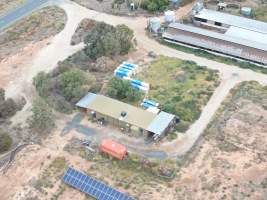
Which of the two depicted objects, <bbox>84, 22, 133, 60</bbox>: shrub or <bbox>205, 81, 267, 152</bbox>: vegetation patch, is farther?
<bbox>84, 22, 133, 60</bbox>: shrub

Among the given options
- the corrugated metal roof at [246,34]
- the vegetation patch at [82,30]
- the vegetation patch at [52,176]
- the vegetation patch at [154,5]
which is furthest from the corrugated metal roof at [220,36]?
the vegetation patch at [52,176]

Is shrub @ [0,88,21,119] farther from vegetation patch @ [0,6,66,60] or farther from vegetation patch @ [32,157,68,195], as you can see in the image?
vegetation patch @ [0,6,66,60]

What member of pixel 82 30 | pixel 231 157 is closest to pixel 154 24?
pixel 82 30

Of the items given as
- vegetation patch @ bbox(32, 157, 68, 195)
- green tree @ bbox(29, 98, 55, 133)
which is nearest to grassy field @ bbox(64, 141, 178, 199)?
vegetation patch @ bbox(32, 157, 68, 195)

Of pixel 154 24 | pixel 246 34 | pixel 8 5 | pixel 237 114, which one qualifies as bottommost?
pixel 237 114

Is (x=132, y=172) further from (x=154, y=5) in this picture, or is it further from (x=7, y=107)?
(x=154, y=5)

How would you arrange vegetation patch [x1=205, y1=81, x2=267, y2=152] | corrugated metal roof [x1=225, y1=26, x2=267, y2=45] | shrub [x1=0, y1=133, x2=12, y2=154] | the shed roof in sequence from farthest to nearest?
corrugated metal roof [x1=225, y1=26, x2=267, y2=45] < the shed roof < vegetation patch [x1=205, y1=81, x2=267, y2=152] < shrub [x1=0, y1=133, x2=12, y2=154]
